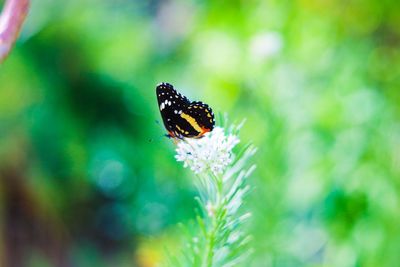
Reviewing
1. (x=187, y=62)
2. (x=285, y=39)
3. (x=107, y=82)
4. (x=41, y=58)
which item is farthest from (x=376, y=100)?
(x=41, y=58)

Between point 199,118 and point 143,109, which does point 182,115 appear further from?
point 143,109

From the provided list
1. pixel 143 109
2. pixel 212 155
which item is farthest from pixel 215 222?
pixel 143 109

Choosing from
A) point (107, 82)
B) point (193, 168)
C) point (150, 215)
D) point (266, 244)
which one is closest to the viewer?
point (193, 168)

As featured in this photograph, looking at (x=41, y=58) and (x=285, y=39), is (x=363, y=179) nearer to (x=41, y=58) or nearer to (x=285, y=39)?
(x=285, y=39)

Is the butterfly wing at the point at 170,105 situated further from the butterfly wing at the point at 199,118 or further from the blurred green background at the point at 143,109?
the blurred green background at the point at 143,109

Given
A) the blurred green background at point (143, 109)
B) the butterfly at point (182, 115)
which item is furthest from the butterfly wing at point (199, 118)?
the blurred green background at point (143, 109)

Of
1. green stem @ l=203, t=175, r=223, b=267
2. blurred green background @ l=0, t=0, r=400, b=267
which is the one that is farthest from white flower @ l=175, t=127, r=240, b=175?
blurred green background @ l=0, t=0, r=400, b=267

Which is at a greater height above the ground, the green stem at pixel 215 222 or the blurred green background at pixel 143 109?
the blurred green background at pixel 143 109
